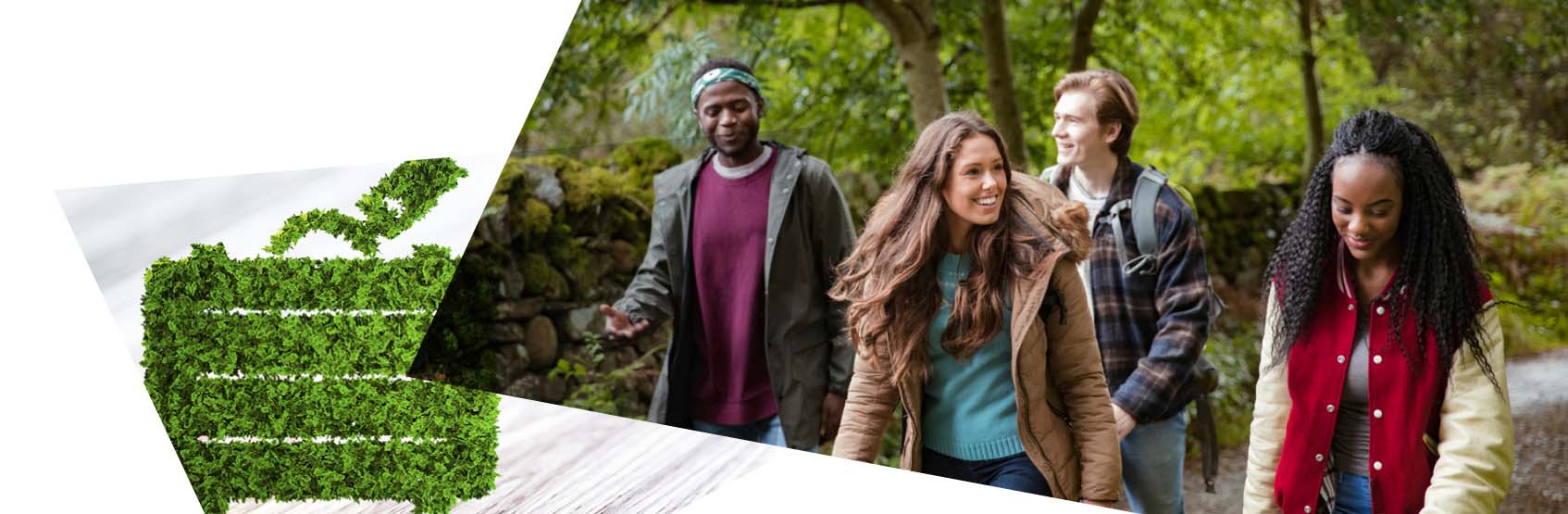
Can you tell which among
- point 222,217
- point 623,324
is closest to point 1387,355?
point 623,324

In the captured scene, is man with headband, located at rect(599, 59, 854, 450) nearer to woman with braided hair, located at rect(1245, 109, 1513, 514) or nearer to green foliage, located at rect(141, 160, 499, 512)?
green foliage, located at rect(141, 160, 499, 512)

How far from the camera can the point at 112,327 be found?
4902mm

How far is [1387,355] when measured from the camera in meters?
2.75

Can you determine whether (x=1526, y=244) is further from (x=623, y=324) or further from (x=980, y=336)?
(x=623, y=324)

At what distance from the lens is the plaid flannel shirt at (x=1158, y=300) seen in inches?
125

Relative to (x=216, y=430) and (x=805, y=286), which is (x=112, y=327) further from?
(x=805, y=286)

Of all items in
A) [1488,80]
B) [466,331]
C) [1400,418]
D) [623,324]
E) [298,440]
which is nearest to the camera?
[1400,418]

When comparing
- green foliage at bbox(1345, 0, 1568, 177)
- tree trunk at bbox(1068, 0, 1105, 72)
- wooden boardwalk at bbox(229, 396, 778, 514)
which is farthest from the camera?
wooden boardwalk at bbox(229, 396, 778, 514)

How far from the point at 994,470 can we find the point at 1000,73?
151cm

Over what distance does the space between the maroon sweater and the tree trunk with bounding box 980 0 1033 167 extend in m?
0.68

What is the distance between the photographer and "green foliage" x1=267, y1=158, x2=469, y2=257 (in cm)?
480

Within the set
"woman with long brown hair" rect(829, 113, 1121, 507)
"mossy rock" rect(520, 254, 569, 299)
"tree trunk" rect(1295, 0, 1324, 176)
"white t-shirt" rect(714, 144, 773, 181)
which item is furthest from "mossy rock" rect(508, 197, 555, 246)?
"tree trunk" rect(1295, 0, 1324, 176)

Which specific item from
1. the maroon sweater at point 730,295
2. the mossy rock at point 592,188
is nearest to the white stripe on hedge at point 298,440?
the mossy rock at point 592,188

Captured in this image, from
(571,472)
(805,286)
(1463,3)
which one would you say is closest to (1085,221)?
(805,286)
